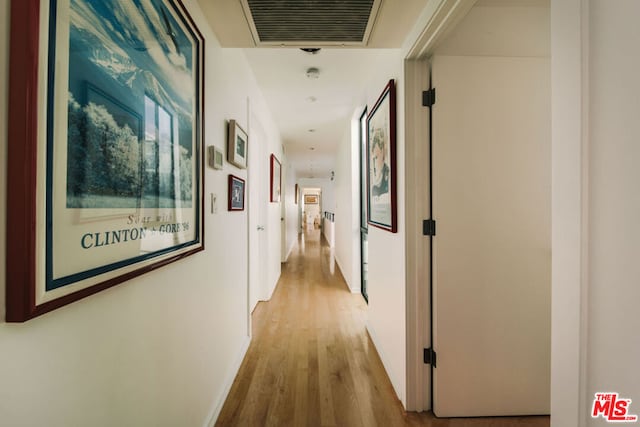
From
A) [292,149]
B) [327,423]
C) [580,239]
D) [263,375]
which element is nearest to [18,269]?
[580,239]

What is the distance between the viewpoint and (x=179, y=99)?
3.47ft

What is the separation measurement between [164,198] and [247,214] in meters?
1.35

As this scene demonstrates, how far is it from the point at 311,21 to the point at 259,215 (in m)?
2.33

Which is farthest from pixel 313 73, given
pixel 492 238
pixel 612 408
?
pixel 612 408

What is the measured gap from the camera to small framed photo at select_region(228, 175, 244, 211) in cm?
180

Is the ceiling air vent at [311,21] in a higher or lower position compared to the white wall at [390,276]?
higher

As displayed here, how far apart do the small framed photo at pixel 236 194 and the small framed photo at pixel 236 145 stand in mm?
120

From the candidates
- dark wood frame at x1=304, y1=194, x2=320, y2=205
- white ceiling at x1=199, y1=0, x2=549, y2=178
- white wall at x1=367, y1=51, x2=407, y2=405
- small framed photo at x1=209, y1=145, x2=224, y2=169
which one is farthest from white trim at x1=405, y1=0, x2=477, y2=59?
dark wood frame at x1=304, y1=194, x2=320, y2=205

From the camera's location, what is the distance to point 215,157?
149cm

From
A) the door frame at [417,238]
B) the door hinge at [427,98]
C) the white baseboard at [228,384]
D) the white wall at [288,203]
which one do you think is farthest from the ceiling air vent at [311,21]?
the white wall at [288,203]

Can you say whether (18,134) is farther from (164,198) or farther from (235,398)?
(235,398)

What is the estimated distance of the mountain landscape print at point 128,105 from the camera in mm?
593

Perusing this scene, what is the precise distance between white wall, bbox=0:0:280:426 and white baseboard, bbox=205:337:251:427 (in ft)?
0.04

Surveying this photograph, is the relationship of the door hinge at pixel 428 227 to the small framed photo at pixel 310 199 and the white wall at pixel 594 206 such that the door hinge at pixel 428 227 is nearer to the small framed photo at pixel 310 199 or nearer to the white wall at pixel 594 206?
the white wall at pixel 594 206
